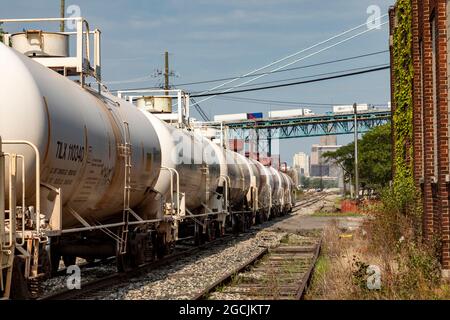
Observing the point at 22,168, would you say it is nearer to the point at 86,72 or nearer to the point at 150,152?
the point at 86,72

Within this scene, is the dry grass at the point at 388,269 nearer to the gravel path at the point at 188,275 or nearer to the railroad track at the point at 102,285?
the gravel path at the point at 188,275

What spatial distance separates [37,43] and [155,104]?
907cm

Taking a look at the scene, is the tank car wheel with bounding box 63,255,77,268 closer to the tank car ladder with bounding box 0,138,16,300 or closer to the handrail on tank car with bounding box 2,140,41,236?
the handrail on tank car with bounding box 2,140,41,236

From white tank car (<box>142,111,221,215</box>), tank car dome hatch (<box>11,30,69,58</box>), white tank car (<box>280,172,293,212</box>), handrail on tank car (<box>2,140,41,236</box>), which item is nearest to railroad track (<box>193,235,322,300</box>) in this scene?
white tank car (<box>142,111,221,215</box>)

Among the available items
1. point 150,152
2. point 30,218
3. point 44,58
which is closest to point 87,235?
point 150,152

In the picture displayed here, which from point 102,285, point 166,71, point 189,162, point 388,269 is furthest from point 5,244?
point 166,71

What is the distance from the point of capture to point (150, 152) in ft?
52.3

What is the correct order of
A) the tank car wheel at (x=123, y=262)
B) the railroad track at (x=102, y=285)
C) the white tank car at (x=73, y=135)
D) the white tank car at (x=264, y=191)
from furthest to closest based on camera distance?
the white tank car at (x=264, y=191) → the tank car wheel at (x=123, y=262) → the railroad track at (x=102, y=285) → the white tank car at (x=73, y=135)

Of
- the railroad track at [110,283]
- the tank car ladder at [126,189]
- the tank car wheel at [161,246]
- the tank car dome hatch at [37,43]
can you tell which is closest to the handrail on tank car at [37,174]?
the railroad track at [110,283]

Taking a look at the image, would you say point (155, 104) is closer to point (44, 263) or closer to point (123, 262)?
point (123, 262)

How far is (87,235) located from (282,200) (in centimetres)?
3500

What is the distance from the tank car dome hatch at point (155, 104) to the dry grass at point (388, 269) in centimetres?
673

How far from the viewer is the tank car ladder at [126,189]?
45.6 ft

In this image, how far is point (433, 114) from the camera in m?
14.8
